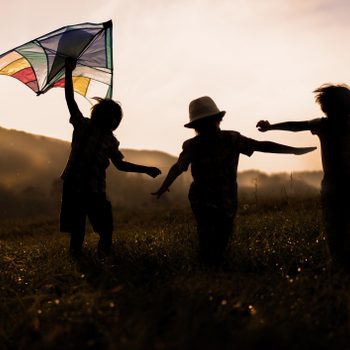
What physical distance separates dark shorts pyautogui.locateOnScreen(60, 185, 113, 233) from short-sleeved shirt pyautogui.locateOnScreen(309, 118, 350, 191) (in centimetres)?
260

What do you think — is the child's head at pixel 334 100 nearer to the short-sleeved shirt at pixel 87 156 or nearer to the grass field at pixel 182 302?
the grass field at pixel 182 302

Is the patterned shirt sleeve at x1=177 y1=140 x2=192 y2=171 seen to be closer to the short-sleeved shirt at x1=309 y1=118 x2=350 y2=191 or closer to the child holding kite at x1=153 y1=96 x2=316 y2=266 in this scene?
the child holding kite at x1=153 y1=96 x2=316 y2=266

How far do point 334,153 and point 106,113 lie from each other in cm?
266

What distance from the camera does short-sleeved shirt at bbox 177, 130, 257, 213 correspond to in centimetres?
443

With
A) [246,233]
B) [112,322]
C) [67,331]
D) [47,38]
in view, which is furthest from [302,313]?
[47,38]

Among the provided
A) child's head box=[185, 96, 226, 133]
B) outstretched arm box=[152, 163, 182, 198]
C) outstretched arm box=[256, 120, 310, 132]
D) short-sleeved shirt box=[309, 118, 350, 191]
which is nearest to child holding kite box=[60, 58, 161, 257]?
outstretched arm box=[152, 163, 182, 198]

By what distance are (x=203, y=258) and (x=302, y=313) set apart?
168 cm

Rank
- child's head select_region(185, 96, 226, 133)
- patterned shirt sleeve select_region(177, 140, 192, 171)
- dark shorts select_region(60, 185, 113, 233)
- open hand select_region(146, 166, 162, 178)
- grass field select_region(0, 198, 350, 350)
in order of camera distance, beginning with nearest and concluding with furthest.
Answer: grass field select_region(0, 198, 350, 350) → child's head select_region(185, 96, 226, 133) → patterned shirt sleeve select_region(177, 140, 192, 171) → open hand select_region(146, 166, 162, 178) → dark shorts select_region(60, 185, 113, 233)

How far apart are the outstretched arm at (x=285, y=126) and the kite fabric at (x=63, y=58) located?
110 inches

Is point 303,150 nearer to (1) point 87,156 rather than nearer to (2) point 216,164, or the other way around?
(2) point 216,164

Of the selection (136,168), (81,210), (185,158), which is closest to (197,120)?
(185,158)

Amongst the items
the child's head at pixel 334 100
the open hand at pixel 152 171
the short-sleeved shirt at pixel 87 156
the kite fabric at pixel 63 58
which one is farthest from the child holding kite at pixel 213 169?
the kite fabric at pixel 63 58

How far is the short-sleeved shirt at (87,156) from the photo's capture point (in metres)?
5.39

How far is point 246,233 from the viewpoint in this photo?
6078mm
